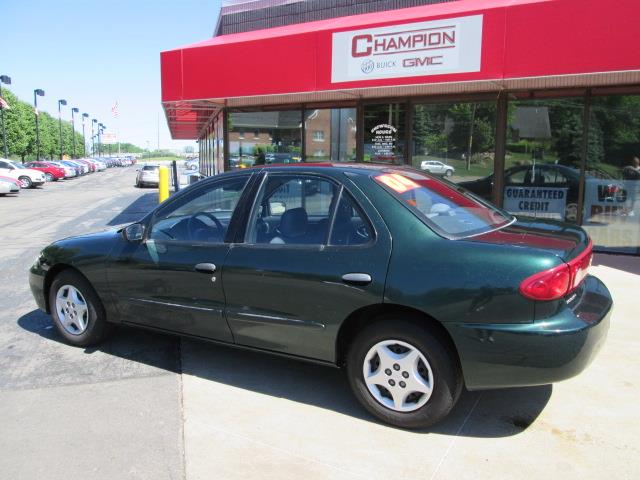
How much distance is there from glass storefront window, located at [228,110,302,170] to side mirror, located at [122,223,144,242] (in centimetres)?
741

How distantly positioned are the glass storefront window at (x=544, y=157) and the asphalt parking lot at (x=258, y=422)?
15.0 ft

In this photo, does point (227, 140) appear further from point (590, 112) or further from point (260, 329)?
point (260, 329)

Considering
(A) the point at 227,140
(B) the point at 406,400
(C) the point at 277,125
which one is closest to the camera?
(B) the point at 406,400

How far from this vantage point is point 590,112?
8617 millimetres

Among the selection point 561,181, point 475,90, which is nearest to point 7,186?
point 475,90

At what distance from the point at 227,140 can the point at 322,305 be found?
33.4 ft

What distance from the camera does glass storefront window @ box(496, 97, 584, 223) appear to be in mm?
8820

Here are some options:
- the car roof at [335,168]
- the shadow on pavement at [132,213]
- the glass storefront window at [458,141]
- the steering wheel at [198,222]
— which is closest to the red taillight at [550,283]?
the car roof at [335,168]

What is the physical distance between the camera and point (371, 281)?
3.24 metres

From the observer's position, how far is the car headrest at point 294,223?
3752 millimetres

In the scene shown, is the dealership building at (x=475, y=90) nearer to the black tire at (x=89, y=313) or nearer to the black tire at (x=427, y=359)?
the black tire at (x=427, y=359)

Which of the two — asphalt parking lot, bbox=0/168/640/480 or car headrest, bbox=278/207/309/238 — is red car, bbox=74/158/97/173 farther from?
car headrest, bbox=278/207/309/238

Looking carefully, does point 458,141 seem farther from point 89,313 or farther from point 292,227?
point 89,313

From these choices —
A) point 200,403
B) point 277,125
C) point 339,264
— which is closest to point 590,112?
point 277,125
